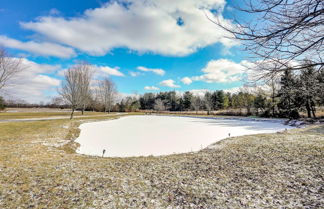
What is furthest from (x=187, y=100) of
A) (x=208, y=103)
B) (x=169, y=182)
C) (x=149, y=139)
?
(x=169, y=182)

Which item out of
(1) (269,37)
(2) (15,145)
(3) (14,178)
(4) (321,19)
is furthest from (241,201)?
(2) (15,145)

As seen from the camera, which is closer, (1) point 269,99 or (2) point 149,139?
(2) point 149,139

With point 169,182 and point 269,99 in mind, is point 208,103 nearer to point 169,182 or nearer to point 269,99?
point 269,99

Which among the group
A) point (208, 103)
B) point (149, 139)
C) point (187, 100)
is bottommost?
point (149, 139)

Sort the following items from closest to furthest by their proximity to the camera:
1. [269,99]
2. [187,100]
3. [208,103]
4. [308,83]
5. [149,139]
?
1. [308,83]
2. [149,139]
3. [269,99]
4. [208,103]
5. [187,100]

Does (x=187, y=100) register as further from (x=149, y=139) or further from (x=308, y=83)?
(x=308, y=83)

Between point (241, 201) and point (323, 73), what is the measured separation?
2345 millimetres

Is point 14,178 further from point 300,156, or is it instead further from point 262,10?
point 300,156

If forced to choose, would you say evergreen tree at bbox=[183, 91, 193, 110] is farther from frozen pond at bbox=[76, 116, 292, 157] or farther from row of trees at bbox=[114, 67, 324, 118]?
frozen pond at bbox=[76, 116, 292, 157]

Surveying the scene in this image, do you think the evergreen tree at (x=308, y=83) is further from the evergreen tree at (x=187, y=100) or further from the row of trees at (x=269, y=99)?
the evergreen tree at (x=187, y=100)

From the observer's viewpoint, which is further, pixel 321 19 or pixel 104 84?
pixel 104 84

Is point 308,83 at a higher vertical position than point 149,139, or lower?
higher

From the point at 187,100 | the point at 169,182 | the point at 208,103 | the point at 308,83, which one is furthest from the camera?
the point at 187,100

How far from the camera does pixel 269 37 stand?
1.86m
